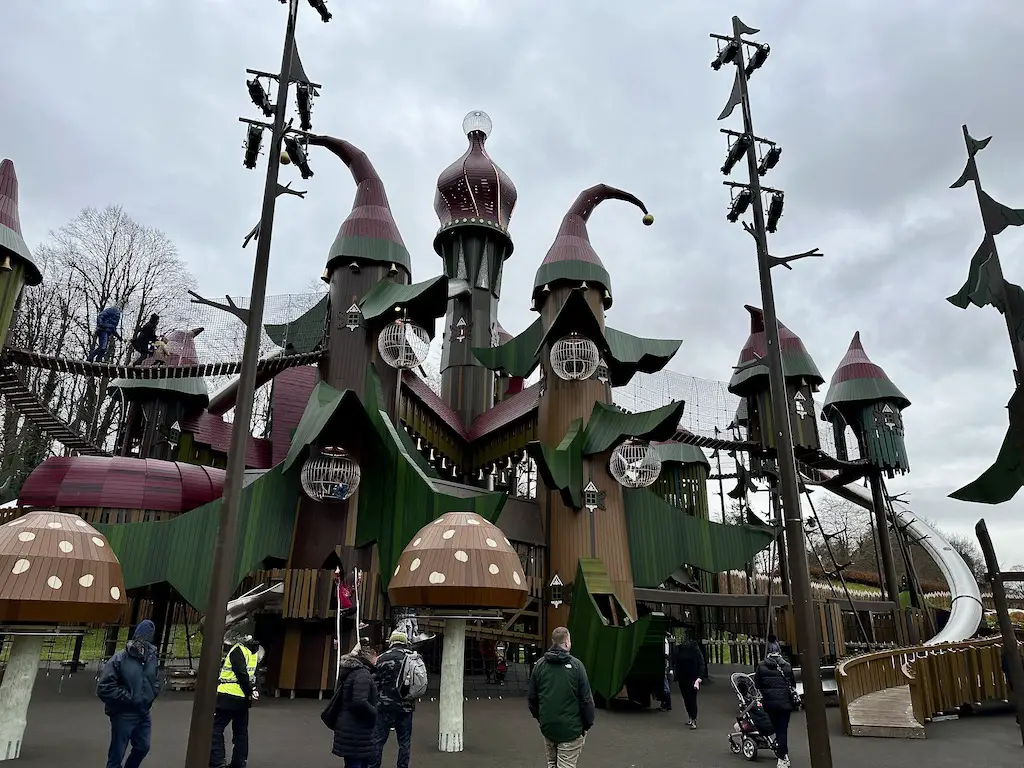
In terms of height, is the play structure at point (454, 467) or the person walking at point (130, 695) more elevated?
the play structure at point (454, 467)

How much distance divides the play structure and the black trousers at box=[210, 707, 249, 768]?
260cm

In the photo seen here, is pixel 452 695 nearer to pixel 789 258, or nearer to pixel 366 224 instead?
pixel 789 258

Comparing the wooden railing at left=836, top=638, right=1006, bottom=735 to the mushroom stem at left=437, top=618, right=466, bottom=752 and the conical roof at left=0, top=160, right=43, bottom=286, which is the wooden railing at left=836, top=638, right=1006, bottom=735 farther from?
the conical roof at left=0, top=160, right=43, bottom=286

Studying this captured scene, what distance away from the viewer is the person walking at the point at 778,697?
385 inches

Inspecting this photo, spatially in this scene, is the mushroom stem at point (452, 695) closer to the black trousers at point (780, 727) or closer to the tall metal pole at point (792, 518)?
the black trousers at point (780, 727)

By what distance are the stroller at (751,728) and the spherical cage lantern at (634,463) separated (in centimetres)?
834

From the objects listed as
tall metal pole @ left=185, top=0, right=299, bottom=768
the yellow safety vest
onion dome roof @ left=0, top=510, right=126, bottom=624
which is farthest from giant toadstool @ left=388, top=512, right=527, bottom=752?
onion dome roof @ left=0, top=510, right=126, bottom=624

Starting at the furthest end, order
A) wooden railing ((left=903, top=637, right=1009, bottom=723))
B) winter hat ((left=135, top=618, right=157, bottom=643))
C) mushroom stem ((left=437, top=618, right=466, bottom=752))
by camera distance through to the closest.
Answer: wooden railing ((left=903, top=637, right=1009, bottom=723)) → mushroom stem ((left=437, top=618, right=466, bottom=752)) → winter hat ((left=135, top=618, right=157, bottom=643))

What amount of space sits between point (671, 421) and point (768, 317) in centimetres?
880

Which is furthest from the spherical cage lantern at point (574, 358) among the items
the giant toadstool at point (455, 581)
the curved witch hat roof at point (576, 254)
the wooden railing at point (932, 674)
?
the giant toadstool at point (455, 581)

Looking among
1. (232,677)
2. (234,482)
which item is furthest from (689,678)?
(234,482)

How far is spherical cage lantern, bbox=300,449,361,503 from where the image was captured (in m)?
17.0

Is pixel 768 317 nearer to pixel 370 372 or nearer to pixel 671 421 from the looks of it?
pixel 671 421

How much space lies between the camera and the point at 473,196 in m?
27.4
